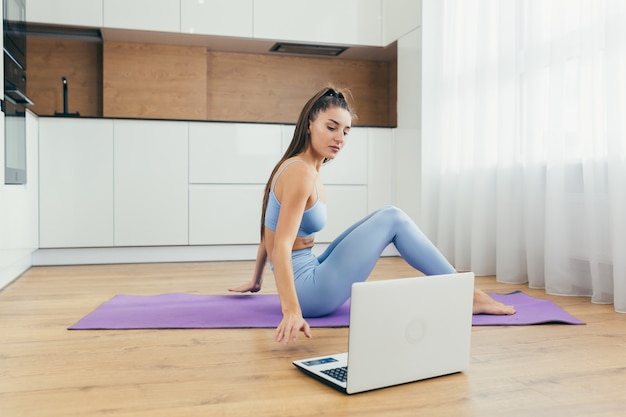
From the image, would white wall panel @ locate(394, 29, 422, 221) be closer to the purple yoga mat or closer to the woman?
the purple yoga mat

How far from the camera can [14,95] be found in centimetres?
316

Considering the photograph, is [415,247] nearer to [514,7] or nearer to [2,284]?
[514,7]

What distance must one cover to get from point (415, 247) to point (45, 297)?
5.71ft

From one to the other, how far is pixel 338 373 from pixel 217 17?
11.8 ft

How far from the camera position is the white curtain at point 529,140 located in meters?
2.69

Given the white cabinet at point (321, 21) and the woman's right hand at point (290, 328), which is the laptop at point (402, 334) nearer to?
the woman's right hand at point (290, 328)

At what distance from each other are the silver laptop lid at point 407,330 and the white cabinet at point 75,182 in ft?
10.3

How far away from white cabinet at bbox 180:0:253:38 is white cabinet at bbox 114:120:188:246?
0.77 metres

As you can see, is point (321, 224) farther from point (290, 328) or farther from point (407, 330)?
point (407, 330)

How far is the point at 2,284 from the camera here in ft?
9.95

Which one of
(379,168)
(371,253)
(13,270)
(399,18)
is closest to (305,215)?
(371,253)

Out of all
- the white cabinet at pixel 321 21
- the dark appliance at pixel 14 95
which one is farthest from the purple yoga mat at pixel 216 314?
the white cabinet at pixel 321 21

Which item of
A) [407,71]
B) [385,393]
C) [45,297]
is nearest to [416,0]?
[407,71]

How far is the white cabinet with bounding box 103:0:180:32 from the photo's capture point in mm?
4387
